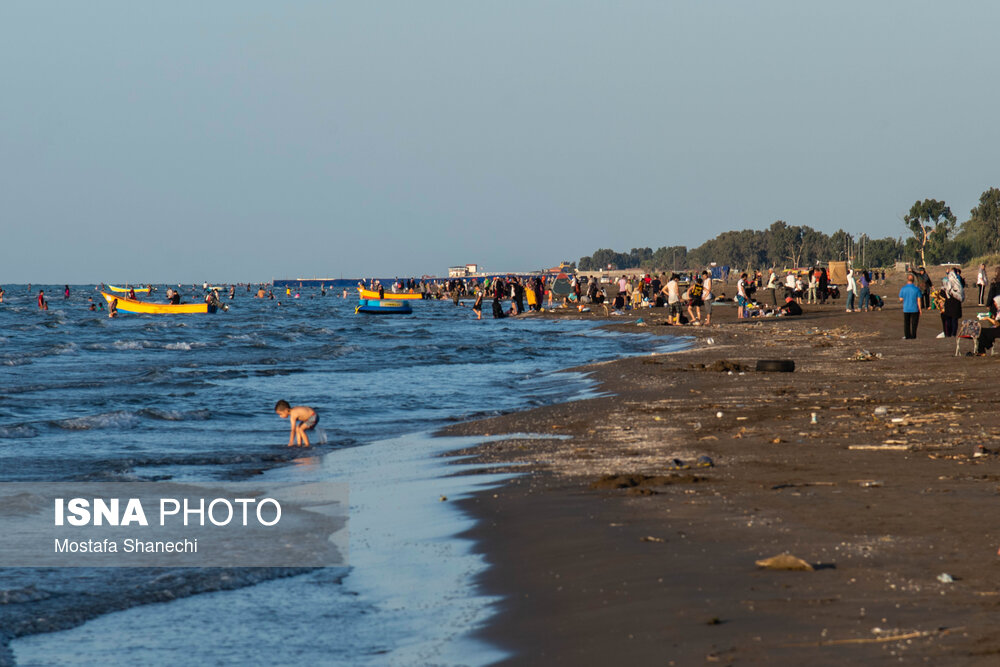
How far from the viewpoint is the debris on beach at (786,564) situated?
6.24m

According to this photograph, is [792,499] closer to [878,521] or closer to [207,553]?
[878,521]

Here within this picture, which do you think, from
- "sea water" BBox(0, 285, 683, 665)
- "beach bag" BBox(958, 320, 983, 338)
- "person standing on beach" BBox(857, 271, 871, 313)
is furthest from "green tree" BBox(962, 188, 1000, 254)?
"beach bag" BBox(958, 320, 983, 338)

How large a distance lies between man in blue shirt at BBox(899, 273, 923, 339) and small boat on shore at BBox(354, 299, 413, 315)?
50265 millimetres

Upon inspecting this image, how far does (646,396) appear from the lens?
59.6 feet

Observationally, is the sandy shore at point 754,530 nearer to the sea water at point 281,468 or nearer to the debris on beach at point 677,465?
the debris on beach at point 677,465

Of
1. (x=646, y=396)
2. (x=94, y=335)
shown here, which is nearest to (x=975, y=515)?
(x=646, y=396)

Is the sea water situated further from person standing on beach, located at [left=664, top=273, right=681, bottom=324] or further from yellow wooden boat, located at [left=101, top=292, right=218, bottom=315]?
yellow wooden boat, located at [left=101, top=292, right=218, bottom=315]

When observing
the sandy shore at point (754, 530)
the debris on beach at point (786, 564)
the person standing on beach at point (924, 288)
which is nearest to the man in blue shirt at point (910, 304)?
the sandy shore at point (754, 530)

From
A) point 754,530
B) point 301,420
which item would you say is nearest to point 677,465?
point 754,530

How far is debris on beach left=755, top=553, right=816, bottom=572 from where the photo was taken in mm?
6237

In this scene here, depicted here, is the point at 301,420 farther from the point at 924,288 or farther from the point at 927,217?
the point at 927,217

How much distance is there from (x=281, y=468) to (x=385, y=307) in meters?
61.7

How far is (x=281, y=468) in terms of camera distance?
13.6 m

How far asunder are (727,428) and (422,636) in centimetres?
777
